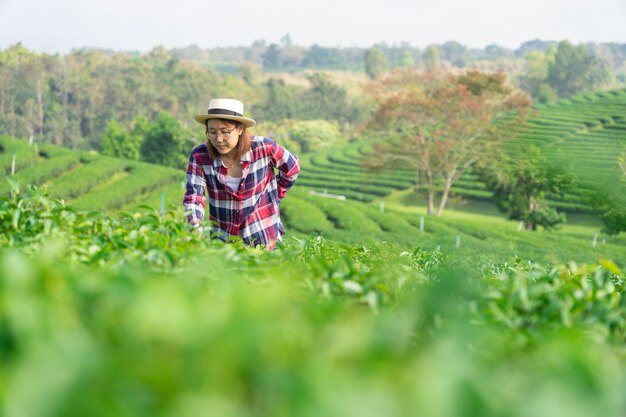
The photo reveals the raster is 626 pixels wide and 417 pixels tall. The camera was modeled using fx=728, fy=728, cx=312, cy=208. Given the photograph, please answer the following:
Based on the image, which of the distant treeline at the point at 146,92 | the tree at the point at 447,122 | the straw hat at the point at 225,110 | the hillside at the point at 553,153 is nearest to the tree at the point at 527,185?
the hillside at the point at 553,153

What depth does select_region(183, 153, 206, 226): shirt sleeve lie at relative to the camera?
11.7ft

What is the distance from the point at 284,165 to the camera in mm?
3955

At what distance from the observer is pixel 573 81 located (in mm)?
65250

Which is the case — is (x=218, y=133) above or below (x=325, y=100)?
above

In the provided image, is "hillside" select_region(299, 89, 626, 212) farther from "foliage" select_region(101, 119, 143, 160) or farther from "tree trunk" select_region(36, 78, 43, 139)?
"tree trunk" select_region(36, 78, 43, 139)

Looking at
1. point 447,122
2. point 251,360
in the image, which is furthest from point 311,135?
point 251,360

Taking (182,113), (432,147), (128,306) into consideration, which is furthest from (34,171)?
(182,113)

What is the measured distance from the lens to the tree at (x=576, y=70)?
64.9 meters

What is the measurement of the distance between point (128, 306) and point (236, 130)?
2.92 metres

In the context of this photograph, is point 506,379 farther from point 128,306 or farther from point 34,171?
point 34,171

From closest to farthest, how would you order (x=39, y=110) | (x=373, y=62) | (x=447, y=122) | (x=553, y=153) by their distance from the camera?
1. (x=447, y=122)
2. (x=553, y=153)
3. (x=39, y=110)
4. (x=373, y=62)

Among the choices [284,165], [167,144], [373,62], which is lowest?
[167,144]

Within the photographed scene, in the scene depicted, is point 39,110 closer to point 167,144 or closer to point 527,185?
point 167,144

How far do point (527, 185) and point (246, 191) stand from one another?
2360cm
